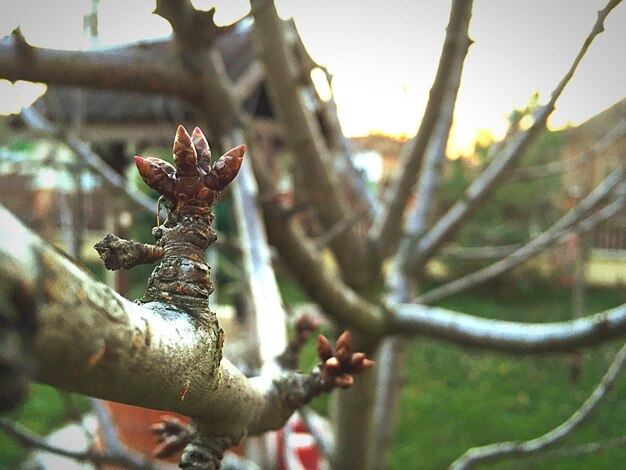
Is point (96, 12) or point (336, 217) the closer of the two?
point (96, 12)

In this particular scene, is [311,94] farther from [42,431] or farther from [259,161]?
[42,431]

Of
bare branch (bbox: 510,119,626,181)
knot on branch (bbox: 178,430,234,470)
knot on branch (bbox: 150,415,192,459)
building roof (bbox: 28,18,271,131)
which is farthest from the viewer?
bare branch (bbox: 510,119,626,181)

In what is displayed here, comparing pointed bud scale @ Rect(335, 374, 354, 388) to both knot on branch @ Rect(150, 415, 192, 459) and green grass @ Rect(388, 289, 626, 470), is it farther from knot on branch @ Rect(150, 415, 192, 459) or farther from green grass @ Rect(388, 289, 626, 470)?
green grass @ Rect(388, 289, 626, 470)

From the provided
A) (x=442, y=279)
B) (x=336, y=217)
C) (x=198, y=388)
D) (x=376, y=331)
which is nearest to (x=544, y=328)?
(x=376, y=331)

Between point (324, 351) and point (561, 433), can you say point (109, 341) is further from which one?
point (561, 433)

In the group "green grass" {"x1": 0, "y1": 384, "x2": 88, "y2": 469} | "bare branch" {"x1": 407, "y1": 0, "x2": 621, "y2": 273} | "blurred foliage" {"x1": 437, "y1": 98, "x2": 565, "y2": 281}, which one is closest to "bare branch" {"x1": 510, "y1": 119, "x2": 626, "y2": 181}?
"bare branch" {"x1": 407, "y1": 0, "x2": 621, "y2": 273}

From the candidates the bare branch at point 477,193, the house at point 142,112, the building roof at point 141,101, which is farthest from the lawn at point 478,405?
the bare branch at point 477,193
